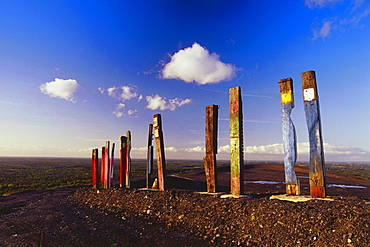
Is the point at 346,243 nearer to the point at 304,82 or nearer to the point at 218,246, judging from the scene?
the point at 218,246

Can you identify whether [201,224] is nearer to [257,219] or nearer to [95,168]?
[257,219]

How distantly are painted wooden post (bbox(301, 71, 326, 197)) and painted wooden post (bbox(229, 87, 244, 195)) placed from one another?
1884mm

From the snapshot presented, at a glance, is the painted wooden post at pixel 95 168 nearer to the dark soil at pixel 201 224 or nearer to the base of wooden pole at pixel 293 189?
the dark soil at pixel 201 224

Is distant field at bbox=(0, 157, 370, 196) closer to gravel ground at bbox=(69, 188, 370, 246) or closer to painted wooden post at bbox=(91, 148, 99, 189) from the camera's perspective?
painted wooden post at bbox=(91, 148, 99, 189)

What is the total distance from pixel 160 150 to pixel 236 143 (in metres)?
3.57

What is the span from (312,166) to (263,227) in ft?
7.59

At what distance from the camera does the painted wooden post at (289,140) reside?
6.41 m

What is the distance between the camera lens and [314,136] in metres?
6.12

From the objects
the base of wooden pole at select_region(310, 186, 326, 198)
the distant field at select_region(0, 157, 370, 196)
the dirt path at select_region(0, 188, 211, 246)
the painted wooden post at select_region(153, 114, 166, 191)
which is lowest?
the distant field at select_region(0, 157, 370, 196)

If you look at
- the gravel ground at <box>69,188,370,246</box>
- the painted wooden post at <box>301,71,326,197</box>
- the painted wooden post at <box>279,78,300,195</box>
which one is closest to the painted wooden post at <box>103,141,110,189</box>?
the gravel ground at <box>69,188,370,246</box>

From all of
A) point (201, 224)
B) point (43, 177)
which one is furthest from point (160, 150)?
point (43, 177)

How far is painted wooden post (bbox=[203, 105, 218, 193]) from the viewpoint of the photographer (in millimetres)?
7797

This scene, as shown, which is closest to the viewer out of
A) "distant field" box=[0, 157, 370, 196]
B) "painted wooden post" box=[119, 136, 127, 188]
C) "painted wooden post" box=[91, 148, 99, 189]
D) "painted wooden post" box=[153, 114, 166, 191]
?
"painted wooden post" box=[153, 114, 166, 191]

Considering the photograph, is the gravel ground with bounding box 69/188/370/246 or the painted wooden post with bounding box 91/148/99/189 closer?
the gravel ground with bounding box 69/188/370/246
